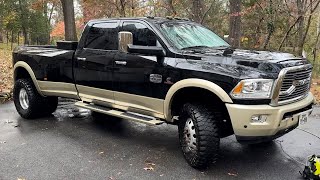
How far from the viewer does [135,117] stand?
5.06m

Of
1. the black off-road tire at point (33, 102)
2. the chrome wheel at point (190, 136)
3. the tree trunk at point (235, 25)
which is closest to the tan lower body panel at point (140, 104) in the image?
the chrome wheel at point (190, 136)

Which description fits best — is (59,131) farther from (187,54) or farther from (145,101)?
(187,54)

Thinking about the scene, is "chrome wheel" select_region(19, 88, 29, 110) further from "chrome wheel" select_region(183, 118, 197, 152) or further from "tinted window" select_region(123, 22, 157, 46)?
"chrome wheel" select_region(183, 118, 197, 152)

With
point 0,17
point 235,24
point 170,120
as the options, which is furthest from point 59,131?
point 0,17

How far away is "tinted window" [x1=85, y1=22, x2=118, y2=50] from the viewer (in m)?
Result: 5.56

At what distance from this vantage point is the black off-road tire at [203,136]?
4.21 m

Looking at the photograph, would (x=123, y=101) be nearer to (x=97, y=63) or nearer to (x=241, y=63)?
(x=97, y=63)

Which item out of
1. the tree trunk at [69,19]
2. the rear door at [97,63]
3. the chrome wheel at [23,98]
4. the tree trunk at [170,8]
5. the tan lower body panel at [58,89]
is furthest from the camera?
the tree trunk at [170,8]

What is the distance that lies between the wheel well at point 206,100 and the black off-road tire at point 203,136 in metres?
0.12

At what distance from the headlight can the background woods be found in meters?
3.12

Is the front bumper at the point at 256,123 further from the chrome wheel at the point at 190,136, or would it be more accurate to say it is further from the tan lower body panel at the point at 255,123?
the chrome wheel at the point at 190,136

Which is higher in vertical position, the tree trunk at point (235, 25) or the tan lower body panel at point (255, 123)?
the tree trunk at point (235, 25)

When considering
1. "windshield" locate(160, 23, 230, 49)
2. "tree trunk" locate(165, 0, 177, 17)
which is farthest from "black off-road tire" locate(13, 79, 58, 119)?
"tree trunk" locate(165, 0, 177, 17)

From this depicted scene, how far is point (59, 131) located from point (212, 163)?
2.95 m
